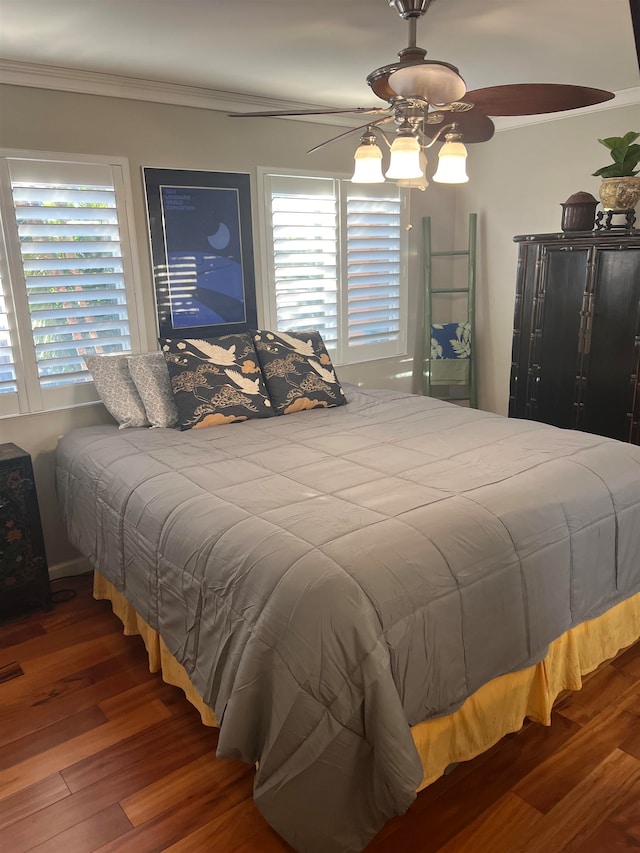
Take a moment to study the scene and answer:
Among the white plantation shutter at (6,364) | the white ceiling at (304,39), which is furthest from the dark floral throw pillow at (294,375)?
the white ceiling at (304,39)

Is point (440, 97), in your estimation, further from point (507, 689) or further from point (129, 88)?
point (129, 88)

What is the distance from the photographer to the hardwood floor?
163 centimetres

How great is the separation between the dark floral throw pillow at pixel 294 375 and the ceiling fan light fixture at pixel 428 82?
162cm

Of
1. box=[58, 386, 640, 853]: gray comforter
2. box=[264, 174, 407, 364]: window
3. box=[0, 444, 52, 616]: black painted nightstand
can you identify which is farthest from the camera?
box=[264, 174, 407, 364]: window

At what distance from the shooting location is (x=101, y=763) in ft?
6.27

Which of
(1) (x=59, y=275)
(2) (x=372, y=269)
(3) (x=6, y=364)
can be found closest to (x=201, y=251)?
(1) (x=59, y=275)

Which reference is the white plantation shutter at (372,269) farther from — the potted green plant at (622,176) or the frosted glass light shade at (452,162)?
the frosted glass light shade at (452,162)

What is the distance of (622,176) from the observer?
3197mm

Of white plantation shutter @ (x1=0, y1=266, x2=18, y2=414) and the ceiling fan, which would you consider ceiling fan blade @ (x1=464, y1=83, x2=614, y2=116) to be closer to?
the ceiling fan

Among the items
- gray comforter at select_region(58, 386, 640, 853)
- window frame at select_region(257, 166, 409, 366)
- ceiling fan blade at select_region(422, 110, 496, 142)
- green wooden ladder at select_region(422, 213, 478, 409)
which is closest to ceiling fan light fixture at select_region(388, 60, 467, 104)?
ceiling fan blade at select_region(422, 110, 496, 142)

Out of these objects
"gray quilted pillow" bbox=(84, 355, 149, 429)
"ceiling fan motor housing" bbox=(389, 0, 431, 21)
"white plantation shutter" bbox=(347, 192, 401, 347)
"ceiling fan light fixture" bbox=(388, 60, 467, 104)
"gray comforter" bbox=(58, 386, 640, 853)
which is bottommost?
"gray comforter" bbox=(58, 386, 640, 853)

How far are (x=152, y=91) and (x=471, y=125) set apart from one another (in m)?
1.65

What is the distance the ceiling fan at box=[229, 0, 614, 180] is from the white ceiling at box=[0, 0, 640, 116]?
35 centimetres

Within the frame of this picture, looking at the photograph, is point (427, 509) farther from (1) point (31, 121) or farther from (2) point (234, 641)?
(1) point (31, 121)
